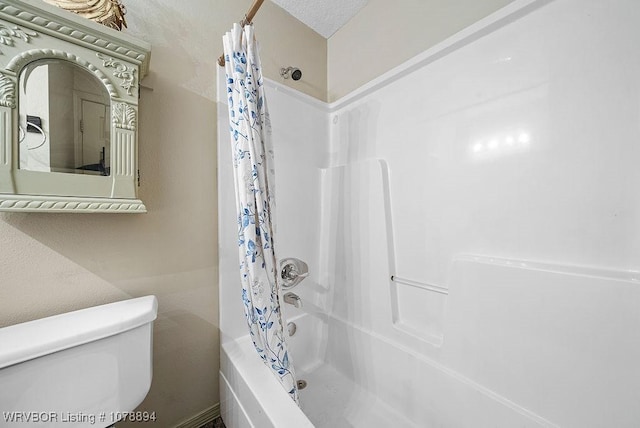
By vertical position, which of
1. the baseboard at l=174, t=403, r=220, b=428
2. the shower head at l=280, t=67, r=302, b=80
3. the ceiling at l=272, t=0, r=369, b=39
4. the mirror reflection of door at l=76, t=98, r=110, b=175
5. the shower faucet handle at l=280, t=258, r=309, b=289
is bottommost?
the baseboard at l=174, t=403, r=220, b=428

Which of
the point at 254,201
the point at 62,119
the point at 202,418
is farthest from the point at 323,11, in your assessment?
the point at 202,418

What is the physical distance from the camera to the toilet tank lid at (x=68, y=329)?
578 millimetres

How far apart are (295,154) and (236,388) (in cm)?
123

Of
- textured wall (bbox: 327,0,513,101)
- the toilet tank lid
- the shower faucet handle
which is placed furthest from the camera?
the shower faucet handle

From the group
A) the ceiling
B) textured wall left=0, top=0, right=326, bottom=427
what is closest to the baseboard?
textured wall left=0, top=0, right=326, bottom=427

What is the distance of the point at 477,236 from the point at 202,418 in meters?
1.54

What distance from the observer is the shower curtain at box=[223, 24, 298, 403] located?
881 millimetres

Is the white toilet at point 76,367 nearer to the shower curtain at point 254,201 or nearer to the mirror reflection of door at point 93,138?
the shower curtain at point 254,201

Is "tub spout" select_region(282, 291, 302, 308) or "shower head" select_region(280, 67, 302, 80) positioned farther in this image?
"shower head" select_region(280, 67, 302, 80)

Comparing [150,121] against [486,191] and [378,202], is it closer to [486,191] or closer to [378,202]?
[378,202]

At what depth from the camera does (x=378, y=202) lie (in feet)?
4.05

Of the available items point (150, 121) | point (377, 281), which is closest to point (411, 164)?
point (377, 281)

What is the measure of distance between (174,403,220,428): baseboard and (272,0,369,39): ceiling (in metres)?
2.29

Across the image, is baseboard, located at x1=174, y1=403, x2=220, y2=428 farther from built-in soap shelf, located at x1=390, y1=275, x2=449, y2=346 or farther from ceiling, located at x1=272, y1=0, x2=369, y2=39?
ceiling, located at x1=272, y1=0, x2=369, y2=39
